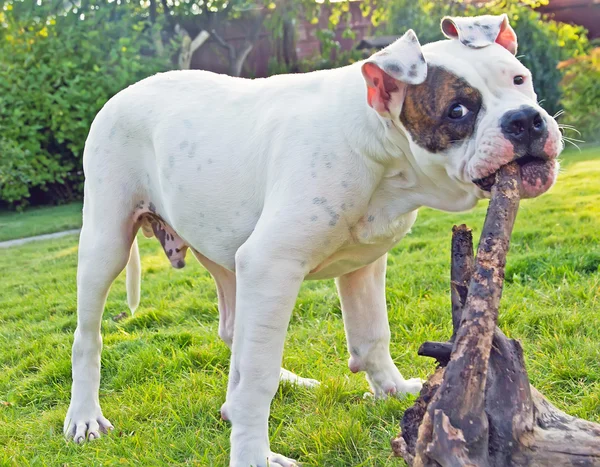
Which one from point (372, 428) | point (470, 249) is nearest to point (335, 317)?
point (372, 428)

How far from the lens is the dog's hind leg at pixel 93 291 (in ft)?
11.0

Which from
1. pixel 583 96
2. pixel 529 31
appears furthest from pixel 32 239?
pixel 529 31

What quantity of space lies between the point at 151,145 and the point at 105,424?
1312 millimetres

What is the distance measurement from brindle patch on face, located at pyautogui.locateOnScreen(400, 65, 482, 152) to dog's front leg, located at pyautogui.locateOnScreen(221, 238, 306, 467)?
0.62 metres

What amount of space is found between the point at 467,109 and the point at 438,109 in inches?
3.7

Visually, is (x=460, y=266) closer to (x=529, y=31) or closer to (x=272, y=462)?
(x=272, y=462)

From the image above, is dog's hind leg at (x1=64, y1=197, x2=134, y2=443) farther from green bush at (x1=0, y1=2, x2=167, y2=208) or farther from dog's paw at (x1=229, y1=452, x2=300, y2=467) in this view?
green bush at (x1=0, y1=2, x2=167, y2=208)

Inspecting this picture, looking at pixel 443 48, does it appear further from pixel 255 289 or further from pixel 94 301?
pixel 94 301

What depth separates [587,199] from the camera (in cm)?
703

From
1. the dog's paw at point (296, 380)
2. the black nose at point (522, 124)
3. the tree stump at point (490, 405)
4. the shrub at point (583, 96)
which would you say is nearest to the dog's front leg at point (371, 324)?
the dog's paw at point (296, 380)

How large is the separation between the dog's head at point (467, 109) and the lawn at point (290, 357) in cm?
109

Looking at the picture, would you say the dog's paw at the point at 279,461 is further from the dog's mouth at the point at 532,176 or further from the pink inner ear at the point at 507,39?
the pink inner ear at the point at 507,39

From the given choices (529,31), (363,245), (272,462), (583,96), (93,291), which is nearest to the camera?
(272,462)

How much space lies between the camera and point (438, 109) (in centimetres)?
233
